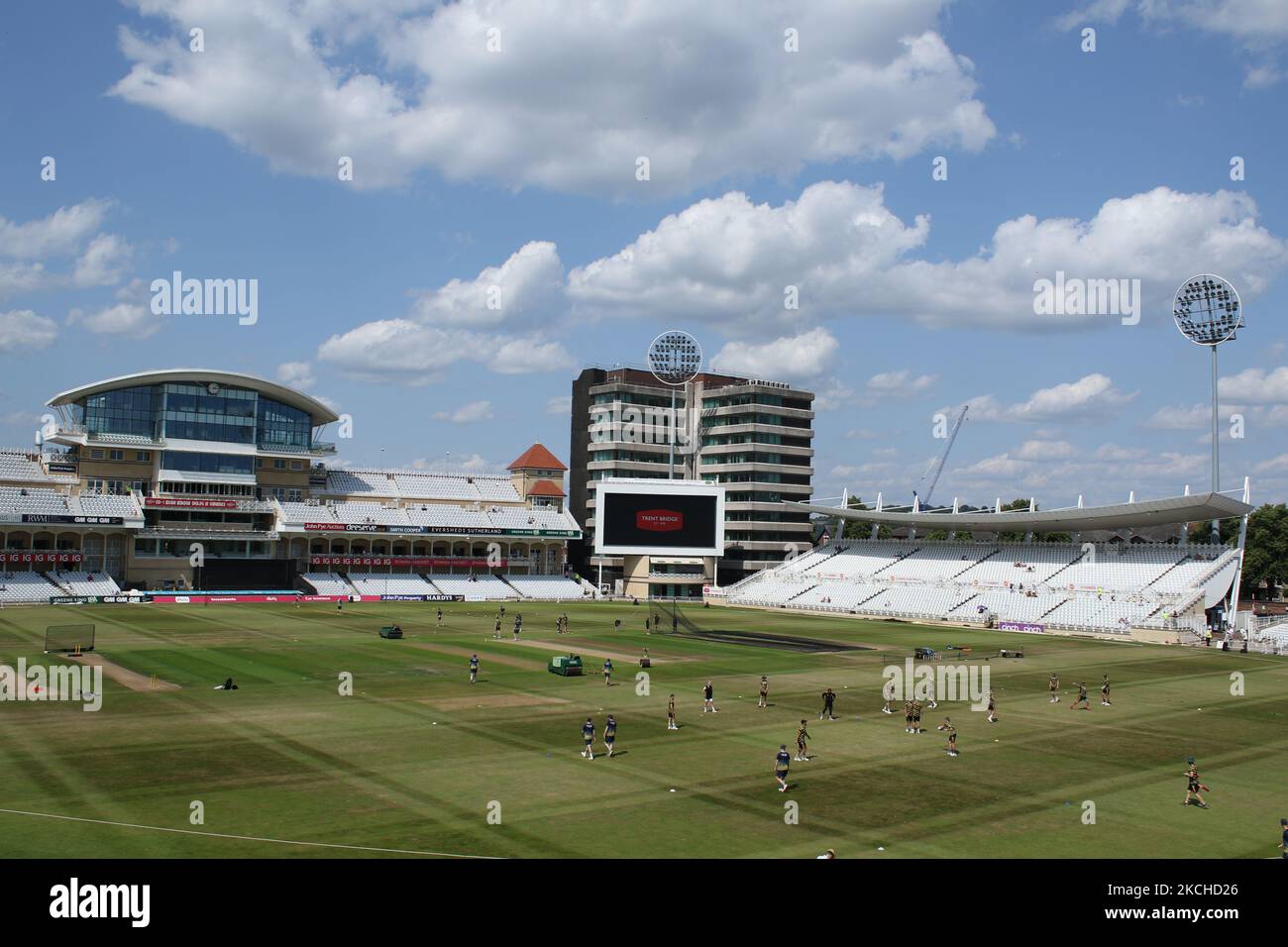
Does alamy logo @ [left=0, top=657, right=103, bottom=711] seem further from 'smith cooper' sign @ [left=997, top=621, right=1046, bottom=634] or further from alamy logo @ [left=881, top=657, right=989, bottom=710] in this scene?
'smith cooper' sign @ [left=997, top=621, right=1046, bottom=634]

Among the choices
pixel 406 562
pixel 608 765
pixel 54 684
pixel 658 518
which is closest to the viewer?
pixel 608 765

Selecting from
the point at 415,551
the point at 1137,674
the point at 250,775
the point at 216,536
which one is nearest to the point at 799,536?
the point at 415,551

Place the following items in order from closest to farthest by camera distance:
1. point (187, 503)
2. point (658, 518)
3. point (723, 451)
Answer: point (187, 503) < point (658, 518) < point (723, 451)

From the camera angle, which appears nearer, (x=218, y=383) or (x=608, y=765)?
(x=608, y=765)

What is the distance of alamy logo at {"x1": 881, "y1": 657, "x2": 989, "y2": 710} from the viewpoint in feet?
163

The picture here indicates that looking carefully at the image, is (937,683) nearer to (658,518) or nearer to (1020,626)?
(1020,626)

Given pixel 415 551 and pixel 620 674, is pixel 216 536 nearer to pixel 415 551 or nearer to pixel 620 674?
pixel 415 551

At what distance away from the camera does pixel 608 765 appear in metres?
33.3

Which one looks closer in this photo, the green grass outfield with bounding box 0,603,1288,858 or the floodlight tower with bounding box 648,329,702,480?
the green grass outfield with bounding box 0,603,1288,858

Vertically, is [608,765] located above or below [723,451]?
below

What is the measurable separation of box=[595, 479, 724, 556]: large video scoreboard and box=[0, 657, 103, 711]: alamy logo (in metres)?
74.0
